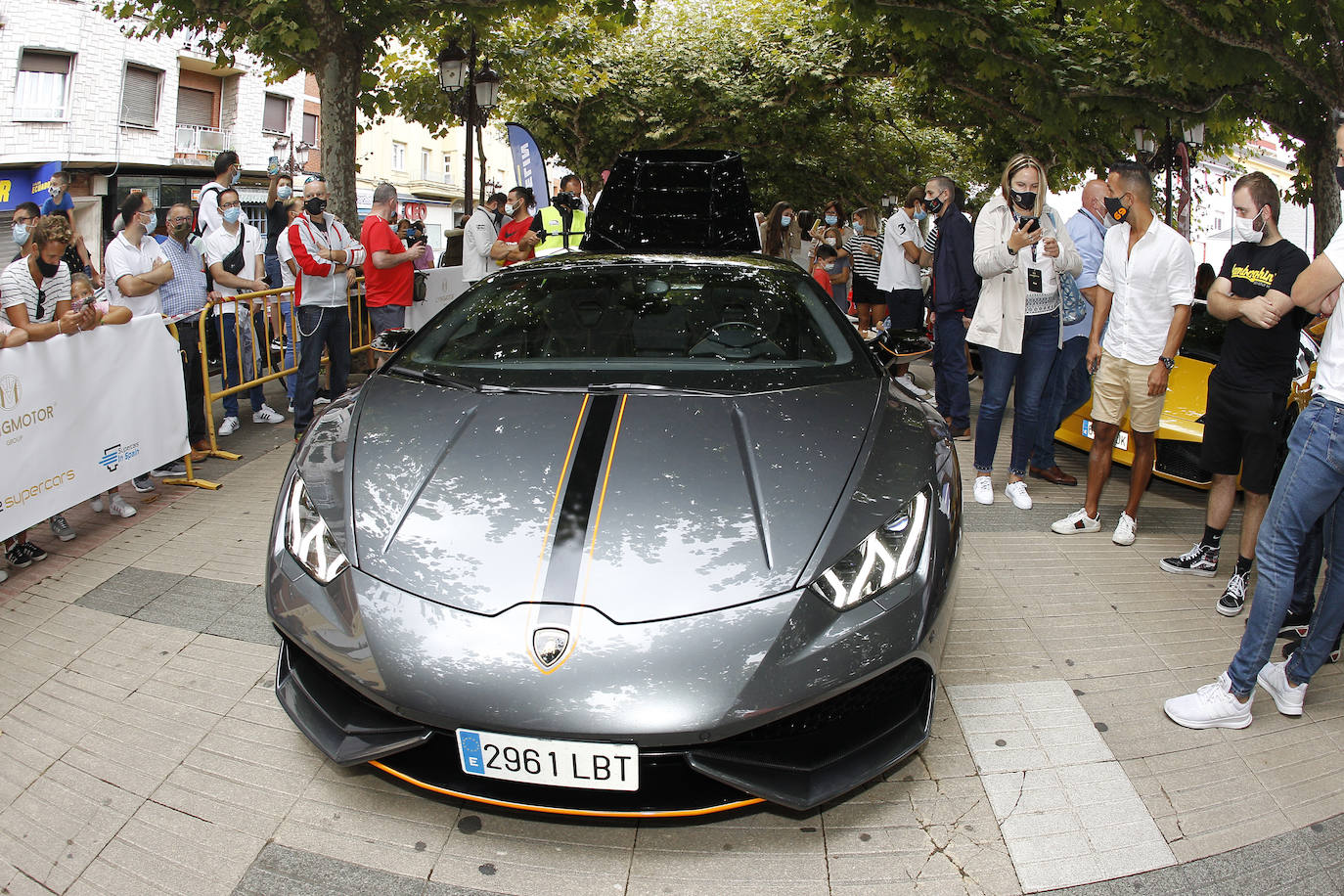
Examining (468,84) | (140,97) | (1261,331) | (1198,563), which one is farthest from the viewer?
(140,97)

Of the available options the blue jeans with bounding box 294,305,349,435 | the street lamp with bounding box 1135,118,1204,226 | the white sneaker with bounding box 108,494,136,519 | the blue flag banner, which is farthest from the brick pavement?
the street lamp with bounding box 1135,118,1204,226

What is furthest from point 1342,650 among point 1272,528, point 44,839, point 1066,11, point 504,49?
point 504,49

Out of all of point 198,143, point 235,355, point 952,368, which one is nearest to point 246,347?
point 235,355

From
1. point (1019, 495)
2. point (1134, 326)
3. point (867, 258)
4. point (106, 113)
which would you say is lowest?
point (1019, 495)

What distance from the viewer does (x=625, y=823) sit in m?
2.34

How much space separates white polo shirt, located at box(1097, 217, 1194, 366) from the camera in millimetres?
4781

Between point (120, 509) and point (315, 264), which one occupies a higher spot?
point (315, 264)

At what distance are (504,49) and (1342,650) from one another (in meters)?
15.7

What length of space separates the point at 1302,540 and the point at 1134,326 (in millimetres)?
2084

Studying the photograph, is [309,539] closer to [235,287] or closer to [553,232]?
[235,287]

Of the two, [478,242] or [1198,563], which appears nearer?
[1198,563]

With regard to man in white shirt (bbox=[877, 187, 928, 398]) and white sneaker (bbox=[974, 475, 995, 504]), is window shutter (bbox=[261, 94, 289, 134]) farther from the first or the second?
white sneaker (bbox=[974, 475, 995, 504])

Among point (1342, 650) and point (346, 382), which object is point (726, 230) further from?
point (1342, 650)

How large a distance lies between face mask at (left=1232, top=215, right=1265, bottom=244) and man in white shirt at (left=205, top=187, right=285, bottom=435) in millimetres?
6041
